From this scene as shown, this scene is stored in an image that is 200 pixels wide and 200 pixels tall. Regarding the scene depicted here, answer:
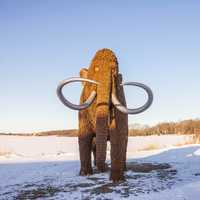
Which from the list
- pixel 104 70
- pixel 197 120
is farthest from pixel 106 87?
pixel 197 120

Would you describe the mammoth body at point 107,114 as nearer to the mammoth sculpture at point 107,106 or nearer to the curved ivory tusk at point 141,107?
the mammoth sculpture at point 107,106

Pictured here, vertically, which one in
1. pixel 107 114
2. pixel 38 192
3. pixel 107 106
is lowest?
pixel 38 192

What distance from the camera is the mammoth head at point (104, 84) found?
26.2ft

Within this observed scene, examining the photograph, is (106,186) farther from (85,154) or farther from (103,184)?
(85,154)

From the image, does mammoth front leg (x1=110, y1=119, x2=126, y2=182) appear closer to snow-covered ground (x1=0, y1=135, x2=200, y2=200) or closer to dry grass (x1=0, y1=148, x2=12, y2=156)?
snow-covered ground (x1=0, y1=135, x2=200, y2=200)

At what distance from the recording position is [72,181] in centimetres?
862

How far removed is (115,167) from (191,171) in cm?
219

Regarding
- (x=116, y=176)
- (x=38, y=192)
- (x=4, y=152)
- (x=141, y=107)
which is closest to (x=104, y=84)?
(x=141, y=107)

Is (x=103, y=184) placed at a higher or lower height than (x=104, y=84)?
lower

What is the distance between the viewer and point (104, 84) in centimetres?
831

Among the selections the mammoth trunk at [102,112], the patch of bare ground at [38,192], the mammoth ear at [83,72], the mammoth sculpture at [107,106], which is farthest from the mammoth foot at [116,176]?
the mammoth ear at [83,72]

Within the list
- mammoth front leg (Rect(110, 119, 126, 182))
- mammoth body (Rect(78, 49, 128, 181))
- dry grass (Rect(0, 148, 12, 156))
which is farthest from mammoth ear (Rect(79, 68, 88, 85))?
dry grass (Rect(0, 148, 12, 156))

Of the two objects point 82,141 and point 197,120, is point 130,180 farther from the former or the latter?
point 197,120

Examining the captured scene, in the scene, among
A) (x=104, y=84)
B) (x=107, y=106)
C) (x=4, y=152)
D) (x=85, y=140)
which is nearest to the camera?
(x=107, y=106)
